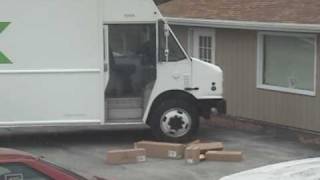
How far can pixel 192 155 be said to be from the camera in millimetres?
12109

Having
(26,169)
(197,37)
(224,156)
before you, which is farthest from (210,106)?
(26,169)

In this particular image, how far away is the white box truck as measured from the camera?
13.2 meters

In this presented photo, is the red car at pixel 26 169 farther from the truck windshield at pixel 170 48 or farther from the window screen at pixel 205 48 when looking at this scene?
the window screen at pixel 205 48

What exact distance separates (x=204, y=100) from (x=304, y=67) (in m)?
3.00

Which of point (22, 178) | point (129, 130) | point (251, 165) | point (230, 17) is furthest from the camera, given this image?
point (230, 17)

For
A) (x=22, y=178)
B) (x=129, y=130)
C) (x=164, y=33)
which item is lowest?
(x=129, y=130)

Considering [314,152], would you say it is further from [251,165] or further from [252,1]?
[252,1]

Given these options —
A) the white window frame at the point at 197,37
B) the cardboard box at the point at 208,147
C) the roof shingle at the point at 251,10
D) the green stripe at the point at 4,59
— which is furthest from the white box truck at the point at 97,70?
the white window frame at the point at 197,37

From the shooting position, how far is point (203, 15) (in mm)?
18328

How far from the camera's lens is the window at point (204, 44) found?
18.4 m

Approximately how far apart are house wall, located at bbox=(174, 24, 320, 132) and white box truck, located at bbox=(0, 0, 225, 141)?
244 centimetres

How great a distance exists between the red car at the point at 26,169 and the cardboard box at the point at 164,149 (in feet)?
20.6

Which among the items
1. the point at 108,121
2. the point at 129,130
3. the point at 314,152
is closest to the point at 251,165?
the point at 314,152

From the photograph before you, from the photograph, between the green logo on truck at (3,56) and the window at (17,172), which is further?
the green logo on truck at (3,56)
